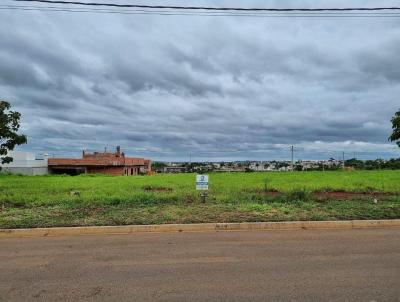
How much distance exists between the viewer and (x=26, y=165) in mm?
71000

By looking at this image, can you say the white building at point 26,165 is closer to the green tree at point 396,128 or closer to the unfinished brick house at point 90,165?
the unfinished brick house at point 90,165

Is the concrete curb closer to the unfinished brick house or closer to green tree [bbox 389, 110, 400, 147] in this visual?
green tree [bbox 389, 110, 400, 147]

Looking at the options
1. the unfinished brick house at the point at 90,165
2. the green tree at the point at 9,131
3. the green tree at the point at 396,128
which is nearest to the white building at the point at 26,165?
the unfinished brick house at the point at 90,165

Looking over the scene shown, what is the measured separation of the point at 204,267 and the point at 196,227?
3953mm

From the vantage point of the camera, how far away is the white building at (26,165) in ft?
227

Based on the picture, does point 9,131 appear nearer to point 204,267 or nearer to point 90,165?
point 204,267

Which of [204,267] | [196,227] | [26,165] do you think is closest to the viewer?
[204,267]

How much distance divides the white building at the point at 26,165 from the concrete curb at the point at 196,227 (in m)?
61.3

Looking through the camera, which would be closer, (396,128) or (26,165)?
(396,128)

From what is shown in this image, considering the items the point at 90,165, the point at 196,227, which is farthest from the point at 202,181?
the point at 90,165

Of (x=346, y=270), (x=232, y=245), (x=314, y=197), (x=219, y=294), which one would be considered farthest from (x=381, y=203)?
(x=219, y=294)

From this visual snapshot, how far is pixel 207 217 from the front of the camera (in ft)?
39.0

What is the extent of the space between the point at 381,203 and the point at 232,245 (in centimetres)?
812

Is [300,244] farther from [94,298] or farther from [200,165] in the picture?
[200,165]
